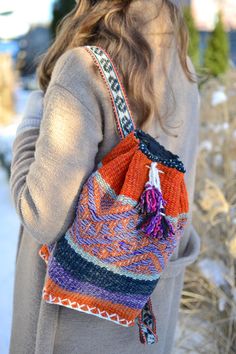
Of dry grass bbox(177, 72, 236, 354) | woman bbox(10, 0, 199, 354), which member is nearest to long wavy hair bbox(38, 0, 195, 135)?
A: woman bbox(10, 0, 199, 354)

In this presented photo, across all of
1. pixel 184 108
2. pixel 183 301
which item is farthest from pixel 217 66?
pixel 184 108

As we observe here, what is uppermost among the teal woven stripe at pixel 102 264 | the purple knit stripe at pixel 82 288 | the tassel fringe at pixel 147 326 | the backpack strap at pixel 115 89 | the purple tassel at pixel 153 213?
the backpack strap at pixel 115 89

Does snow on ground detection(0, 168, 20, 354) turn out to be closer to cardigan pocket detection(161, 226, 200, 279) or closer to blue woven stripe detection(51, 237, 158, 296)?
cardigan pocket detection(161, 226, 200, 279)

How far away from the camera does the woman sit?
4.06 ft

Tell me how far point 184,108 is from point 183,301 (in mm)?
1541

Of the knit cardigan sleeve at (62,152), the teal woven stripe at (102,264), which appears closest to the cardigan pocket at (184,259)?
the teal woven stripe at (102,264)

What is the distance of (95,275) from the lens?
1.23 m

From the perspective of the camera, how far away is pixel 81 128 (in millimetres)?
1234

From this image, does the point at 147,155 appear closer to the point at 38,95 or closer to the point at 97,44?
the point at 97,44

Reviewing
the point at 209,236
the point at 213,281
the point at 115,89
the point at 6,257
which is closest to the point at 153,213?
the point at 115,89

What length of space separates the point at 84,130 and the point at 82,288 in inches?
14.9

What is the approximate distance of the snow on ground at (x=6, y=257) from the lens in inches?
119

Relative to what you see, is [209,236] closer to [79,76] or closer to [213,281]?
[213,281]

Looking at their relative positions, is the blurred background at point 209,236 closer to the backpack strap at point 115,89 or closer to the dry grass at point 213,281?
the dry grass at point 213,281
